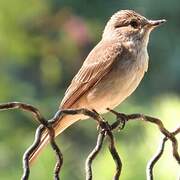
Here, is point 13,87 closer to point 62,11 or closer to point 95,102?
point 62,11

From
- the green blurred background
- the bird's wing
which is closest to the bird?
the bird's wing

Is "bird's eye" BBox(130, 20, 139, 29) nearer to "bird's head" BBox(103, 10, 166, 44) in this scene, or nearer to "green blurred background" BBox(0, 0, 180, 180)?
"bird's head" BBox(103, 10, 166, 44)

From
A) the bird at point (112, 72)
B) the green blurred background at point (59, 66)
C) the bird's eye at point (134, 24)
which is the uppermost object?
the green blurred background at point (59, 66)

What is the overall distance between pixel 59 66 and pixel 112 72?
16.8 feet

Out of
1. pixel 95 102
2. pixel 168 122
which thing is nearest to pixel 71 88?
pixel 95 102

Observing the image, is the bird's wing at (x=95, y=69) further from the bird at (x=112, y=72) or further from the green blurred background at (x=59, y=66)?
the green blurred background at (x=59, y=66)

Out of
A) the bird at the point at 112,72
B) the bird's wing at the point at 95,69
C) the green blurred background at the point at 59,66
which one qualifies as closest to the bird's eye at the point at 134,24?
the bird at the point at 112,72

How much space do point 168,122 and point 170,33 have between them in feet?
21.2

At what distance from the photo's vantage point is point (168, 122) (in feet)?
14.9

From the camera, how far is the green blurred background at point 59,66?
6.49 metres

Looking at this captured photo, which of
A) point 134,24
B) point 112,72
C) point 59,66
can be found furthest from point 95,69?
point 59,66

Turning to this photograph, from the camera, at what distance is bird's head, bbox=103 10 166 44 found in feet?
15.5

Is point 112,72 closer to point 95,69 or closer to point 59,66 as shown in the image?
point 95,69

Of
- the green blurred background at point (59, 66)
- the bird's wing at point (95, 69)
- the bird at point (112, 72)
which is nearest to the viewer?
the bird at point (112, 72)
